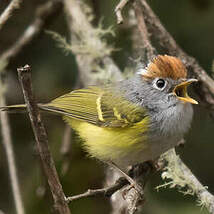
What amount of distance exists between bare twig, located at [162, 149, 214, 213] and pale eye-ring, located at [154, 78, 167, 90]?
1.58 feet

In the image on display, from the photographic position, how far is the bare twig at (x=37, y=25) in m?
4.60

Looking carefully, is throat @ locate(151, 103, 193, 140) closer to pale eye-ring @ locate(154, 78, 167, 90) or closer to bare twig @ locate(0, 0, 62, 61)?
pale eye-ring @ locate(154, 78, 167, 90)

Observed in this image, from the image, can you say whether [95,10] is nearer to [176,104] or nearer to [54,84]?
[54,84]

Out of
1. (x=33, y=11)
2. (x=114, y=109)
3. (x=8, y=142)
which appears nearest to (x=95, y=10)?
(x=33, y=11)

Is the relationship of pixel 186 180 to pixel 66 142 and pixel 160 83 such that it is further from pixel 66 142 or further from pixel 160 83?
pixel 66 142

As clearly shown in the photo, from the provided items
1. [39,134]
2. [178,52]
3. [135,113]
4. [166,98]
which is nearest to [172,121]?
[166,98]

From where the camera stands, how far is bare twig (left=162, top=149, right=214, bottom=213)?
293 cm

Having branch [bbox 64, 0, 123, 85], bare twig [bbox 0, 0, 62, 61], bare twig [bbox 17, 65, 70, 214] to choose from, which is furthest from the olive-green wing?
bare twig [bbox 17, 65, 70, 214]

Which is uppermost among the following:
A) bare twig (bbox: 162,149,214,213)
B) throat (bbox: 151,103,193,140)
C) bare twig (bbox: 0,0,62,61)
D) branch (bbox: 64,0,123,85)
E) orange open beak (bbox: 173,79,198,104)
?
bare twig (bbox: 0,0,62,61)

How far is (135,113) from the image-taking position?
3578 millimetres

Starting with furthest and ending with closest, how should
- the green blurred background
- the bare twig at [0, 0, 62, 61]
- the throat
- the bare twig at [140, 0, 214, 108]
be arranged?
the bare twig at [0, 0, 62, 61], the green blurred background, the bare twig at [140, 0, 214, 108], the throat

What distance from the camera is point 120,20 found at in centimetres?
334

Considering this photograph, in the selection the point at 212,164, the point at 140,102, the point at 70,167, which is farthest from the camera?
the point at 212,164

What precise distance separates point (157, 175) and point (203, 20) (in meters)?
1.45
